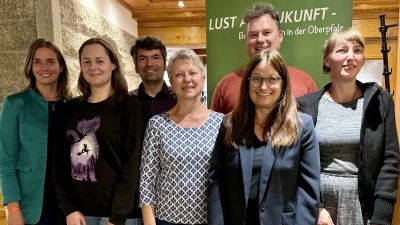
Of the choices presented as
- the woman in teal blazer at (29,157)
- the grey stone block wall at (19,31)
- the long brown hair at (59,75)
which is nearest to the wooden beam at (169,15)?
the grey stone block wall at (19,31)

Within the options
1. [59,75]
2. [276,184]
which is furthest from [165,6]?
[276,184]

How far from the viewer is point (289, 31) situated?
233 cm

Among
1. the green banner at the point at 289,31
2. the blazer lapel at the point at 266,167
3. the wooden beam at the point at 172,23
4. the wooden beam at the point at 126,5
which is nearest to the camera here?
the blazer lapel at the point at 266,167

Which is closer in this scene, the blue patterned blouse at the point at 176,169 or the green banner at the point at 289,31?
the blue patterned blouse at the point at 176,169

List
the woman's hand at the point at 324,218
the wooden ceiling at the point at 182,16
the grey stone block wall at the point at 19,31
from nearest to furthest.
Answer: the woman's hand at the point at 324,218, the grey stone block wall at the point at 19,31, the wooden ceiling at the point at 182,16

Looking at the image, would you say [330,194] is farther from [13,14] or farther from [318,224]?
[13,14]

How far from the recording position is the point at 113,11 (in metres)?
4.07

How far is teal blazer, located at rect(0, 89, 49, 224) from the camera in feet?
5.68

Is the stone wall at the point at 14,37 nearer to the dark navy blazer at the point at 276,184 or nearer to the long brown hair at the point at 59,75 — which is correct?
the long brown hair at the point at 59,75

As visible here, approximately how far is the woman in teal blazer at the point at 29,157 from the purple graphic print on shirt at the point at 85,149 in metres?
0.29

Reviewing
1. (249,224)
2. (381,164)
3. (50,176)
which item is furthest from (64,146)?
(381,164)

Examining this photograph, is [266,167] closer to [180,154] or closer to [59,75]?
[180,154]

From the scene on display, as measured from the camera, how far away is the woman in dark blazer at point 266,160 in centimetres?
131

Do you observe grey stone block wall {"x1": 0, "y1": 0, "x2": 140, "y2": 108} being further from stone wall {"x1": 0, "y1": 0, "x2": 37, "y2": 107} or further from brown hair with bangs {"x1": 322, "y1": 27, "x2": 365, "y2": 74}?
brown hair with bangs {"x1": 322, "y1": 27, "x2": 365, "y2": 74}
